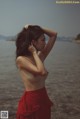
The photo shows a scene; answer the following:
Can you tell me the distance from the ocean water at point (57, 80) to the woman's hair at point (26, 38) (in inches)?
50.2

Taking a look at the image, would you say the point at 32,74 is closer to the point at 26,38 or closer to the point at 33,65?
the point at 33,65

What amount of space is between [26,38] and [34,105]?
328 millimetres

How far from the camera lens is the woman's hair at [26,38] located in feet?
4.85

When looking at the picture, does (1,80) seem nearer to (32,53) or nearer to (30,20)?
(30,20)

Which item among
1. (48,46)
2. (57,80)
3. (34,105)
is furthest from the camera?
(57,80)

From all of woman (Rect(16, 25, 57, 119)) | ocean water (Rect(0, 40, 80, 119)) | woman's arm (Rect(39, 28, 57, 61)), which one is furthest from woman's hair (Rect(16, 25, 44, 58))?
ocean water (Rect(0, 40, 80, 119))

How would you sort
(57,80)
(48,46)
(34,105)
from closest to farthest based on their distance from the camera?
(34,105) < (48,46) < (57,80)

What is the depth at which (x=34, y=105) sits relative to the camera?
4.77ft

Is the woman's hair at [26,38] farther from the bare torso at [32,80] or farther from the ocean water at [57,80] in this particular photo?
the ocean water at [57,80]

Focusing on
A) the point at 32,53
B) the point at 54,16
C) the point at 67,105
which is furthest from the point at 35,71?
the point at 54,16

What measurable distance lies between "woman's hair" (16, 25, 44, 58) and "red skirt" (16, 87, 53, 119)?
202mm

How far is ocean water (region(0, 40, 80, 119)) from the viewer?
2.73m

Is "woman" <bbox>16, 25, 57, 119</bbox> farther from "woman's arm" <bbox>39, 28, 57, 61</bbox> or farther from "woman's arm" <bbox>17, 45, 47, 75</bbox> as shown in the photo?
"woman's arm" <bbox>39, 28, 57, 61</bbox>

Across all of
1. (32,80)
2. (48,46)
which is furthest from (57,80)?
(32,80)
